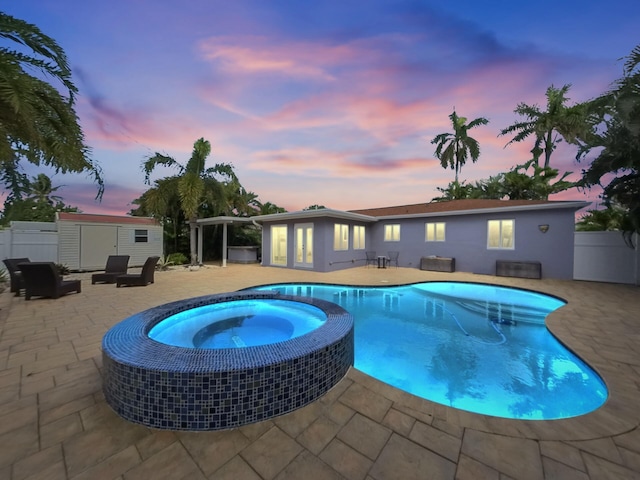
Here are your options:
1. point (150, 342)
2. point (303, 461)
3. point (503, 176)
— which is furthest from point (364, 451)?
point (503, 176)

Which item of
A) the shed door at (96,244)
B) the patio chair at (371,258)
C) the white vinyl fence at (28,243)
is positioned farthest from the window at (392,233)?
the white vinyl fence at (28,243)

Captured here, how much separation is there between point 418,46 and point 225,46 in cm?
545

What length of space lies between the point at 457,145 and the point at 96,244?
23.8 metres

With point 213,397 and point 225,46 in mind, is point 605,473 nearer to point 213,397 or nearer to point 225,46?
point 213,397

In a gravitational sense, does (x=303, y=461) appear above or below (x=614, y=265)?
below

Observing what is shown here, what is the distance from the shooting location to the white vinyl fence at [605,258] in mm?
8477

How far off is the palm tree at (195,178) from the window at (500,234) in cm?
1227

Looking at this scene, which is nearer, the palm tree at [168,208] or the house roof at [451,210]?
the house roof at [451,210]

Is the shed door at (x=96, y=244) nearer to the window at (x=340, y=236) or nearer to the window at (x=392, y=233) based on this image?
the window at (x=340, y=236)

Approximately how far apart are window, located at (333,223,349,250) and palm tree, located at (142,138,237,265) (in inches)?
242

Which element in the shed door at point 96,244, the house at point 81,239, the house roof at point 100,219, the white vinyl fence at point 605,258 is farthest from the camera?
the shed door at point 96,244

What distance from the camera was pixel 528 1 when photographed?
6.26 m

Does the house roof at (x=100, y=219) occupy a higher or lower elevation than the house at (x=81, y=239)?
higher

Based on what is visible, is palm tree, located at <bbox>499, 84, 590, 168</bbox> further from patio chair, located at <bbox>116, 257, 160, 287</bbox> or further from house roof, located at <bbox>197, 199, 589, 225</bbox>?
patio chair, located at <bbox>116, 257, 160, 287</bbox>
